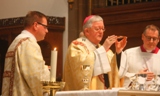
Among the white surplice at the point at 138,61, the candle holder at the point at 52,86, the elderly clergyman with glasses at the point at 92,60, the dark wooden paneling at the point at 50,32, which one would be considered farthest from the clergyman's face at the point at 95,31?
the dark wooden paneling at the point at 50,32

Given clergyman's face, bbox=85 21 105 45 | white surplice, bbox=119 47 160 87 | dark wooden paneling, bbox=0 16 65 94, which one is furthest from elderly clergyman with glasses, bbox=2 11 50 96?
dark wooden paneling, bbox=0 16 65 94

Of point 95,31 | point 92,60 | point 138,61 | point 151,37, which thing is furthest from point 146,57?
point 92,60

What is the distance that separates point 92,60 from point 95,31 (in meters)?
0.36

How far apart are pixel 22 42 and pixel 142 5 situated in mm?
4138

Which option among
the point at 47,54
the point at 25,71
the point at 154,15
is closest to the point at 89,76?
the point at 25,71

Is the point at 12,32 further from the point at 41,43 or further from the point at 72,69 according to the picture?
the point at 72,69

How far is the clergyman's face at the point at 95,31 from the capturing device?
183 inches

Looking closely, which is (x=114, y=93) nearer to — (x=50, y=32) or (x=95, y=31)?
(x=95, y=31)

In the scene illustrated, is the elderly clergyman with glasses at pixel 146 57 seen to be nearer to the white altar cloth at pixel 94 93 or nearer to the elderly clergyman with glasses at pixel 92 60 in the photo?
the elderly clergyman with glasses at pixel 92 60

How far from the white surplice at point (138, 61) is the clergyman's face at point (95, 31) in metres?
0.48

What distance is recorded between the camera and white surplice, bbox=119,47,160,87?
5.10 m

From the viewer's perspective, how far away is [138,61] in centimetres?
529

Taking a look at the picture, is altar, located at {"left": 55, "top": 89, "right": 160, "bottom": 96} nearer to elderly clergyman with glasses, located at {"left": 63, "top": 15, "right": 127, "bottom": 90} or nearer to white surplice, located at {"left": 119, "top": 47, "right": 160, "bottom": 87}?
elderly clergyman with glasses, located at {"left": 63, "top": 15, "right": 127, "bottom": 90}

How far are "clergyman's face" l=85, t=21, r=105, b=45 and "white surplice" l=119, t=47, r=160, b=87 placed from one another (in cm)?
48
